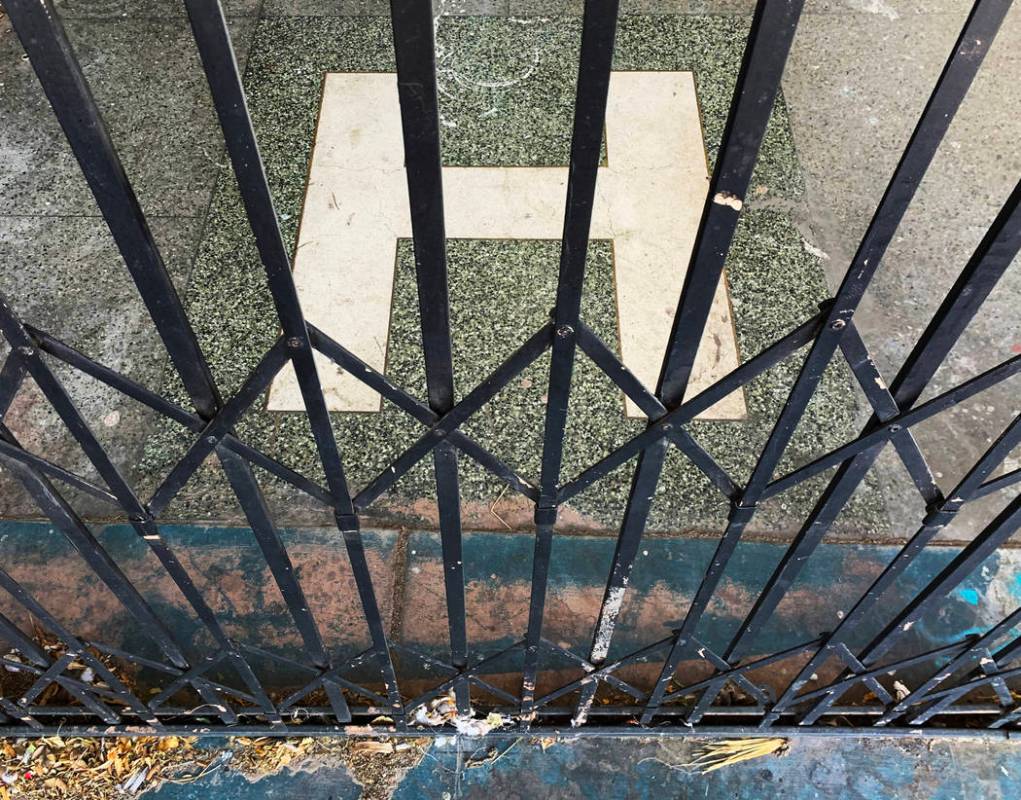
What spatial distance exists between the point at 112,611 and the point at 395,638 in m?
0.90

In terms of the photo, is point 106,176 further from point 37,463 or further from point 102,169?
point 37,463

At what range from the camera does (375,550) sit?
9.12ft

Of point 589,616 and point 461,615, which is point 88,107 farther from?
point 589,616

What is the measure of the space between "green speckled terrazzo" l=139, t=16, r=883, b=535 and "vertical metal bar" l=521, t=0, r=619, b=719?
144 cm

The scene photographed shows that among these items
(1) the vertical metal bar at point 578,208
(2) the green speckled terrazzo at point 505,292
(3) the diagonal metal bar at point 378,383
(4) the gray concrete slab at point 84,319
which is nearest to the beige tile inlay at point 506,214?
(2) the green speckled terrazzo at point 505,292

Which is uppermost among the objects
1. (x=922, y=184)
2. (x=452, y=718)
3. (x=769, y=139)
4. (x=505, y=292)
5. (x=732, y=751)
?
(x=769, y=139)

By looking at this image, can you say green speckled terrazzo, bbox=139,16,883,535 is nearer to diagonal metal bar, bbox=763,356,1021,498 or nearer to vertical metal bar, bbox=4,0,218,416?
diagonal metal bar, bbox=763,356,1021,498

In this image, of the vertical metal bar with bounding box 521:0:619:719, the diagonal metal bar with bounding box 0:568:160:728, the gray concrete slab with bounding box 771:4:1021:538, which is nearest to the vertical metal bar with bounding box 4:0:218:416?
the vertical metal bar with bounding box 521:0:619:719

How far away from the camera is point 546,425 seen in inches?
56.8

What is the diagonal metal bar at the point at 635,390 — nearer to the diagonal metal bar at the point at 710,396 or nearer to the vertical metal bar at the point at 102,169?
the diagonal metal bar at the point at 710,396

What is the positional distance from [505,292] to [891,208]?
2.46 m

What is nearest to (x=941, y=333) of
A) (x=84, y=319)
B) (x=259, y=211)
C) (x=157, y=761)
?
(x=259, y=211)

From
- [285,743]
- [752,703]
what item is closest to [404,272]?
[285,743]

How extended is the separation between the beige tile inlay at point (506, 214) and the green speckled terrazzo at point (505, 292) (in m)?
0.07
